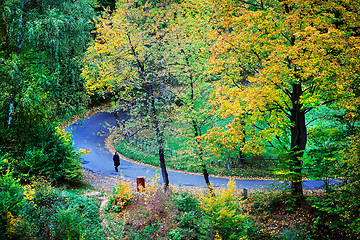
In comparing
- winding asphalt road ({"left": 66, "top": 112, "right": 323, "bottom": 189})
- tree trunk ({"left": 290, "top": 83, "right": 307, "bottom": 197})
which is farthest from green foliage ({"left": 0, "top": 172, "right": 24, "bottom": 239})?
tree trunk ({"left": 290, "top": 83, "right": 307, "bottom": 197})

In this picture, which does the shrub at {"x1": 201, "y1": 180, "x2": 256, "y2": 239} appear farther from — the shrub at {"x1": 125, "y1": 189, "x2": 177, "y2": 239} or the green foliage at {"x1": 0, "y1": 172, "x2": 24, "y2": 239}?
the green foliage at {"x1": 0, "y1": 172, "x2": 24, "y2": 239}

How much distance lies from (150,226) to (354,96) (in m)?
8.55

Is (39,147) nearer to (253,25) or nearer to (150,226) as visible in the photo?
(150,226)

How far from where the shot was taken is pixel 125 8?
1347 cm

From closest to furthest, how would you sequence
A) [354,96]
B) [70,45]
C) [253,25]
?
[354,96] → [253,25] → [70,45]

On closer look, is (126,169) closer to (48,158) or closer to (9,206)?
(48,158)

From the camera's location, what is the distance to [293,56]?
30.5ft

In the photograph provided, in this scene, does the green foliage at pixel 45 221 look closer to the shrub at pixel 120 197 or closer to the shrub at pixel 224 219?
the shrub at pixel 120 197

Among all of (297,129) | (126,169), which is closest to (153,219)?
(297,129)

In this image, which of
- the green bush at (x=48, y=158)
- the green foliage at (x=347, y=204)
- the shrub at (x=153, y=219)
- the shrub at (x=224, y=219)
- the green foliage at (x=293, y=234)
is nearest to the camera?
the green foliage at (x=347, y=204)

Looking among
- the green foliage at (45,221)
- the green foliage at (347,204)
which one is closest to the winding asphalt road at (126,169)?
the green foliage at (45,221)

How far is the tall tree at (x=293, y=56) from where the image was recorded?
350 inches

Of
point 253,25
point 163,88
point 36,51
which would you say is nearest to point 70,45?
point 36,51

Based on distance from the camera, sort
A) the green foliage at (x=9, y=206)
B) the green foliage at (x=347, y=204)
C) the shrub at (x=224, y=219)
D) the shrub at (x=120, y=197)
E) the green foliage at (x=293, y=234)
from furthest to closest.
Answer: the shrub at (x=120, y=197) → the green foliage at (x=293, y=234) → the shrub at (x=224, y=219) → the green foliage at (x=347, y=204) → the green foliage at (x=9, y=206)
